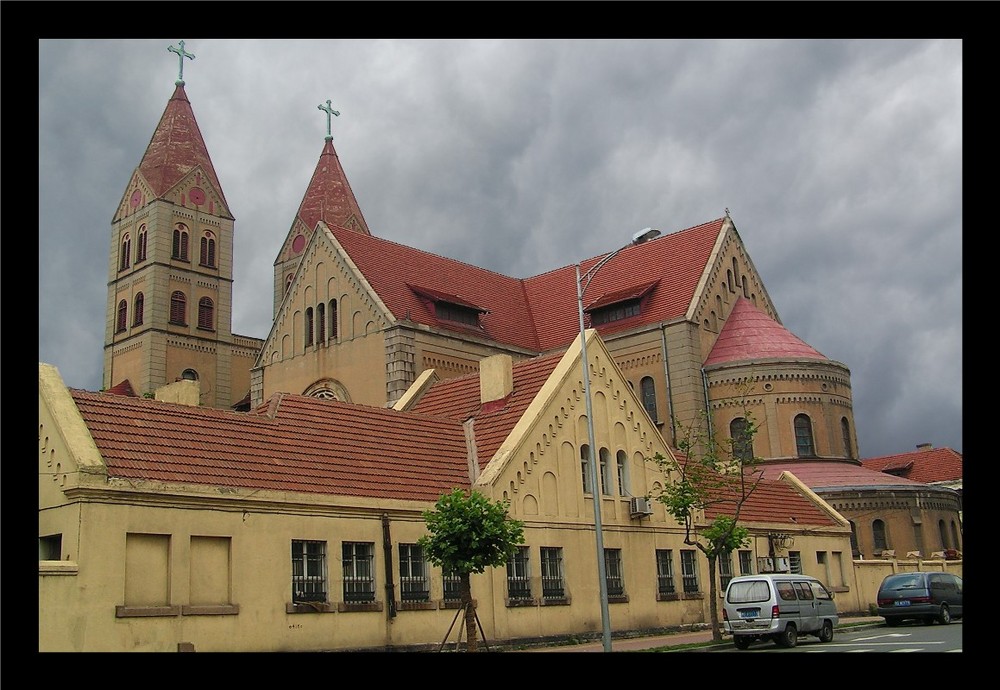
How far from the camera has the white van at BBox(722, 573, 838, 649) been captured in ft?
77.1

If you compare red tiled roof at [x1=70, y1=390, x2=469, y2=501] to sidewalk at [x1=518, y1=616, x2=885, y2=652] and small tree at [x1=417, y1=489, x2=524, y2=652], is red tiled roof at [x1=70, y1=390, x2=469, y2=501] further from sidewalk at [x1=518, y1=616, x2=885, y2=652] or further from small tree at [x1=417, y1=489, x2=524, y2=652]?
sidewalk at [x1=518, y1=616, x2=885, y2=652]

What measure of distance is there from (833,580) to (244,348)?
52789mm

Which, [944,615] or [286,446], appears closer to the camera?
[286,446]

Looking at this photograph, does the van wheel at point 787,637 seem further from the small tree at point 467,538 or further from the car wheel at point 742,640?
the small tree at point 467,538

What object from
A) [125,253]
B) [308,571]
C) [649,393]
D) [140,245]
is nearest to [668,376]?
[649,393]

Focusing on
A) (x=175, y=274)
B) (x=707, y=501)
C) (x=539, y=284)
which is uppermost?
(x=175, y=274)

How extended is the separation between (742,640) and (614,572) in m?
4.57

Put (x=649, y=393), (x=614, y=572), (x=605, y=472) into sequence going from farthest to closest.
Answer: (x=649, y=393)
(x=605, y=472)
(x=614, y=572)

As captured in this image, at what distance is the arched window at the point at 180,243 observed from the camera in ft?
252

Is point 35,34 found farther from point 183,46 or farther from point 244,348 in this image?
point 244,348

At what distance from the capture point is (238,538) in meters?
20.4

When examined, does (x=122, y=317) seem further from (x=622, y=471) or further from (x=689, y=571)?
(x=689, y=571)

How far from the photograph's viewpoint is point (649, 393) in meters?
49.8

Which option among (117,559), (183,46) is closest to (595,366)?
(117,559)
